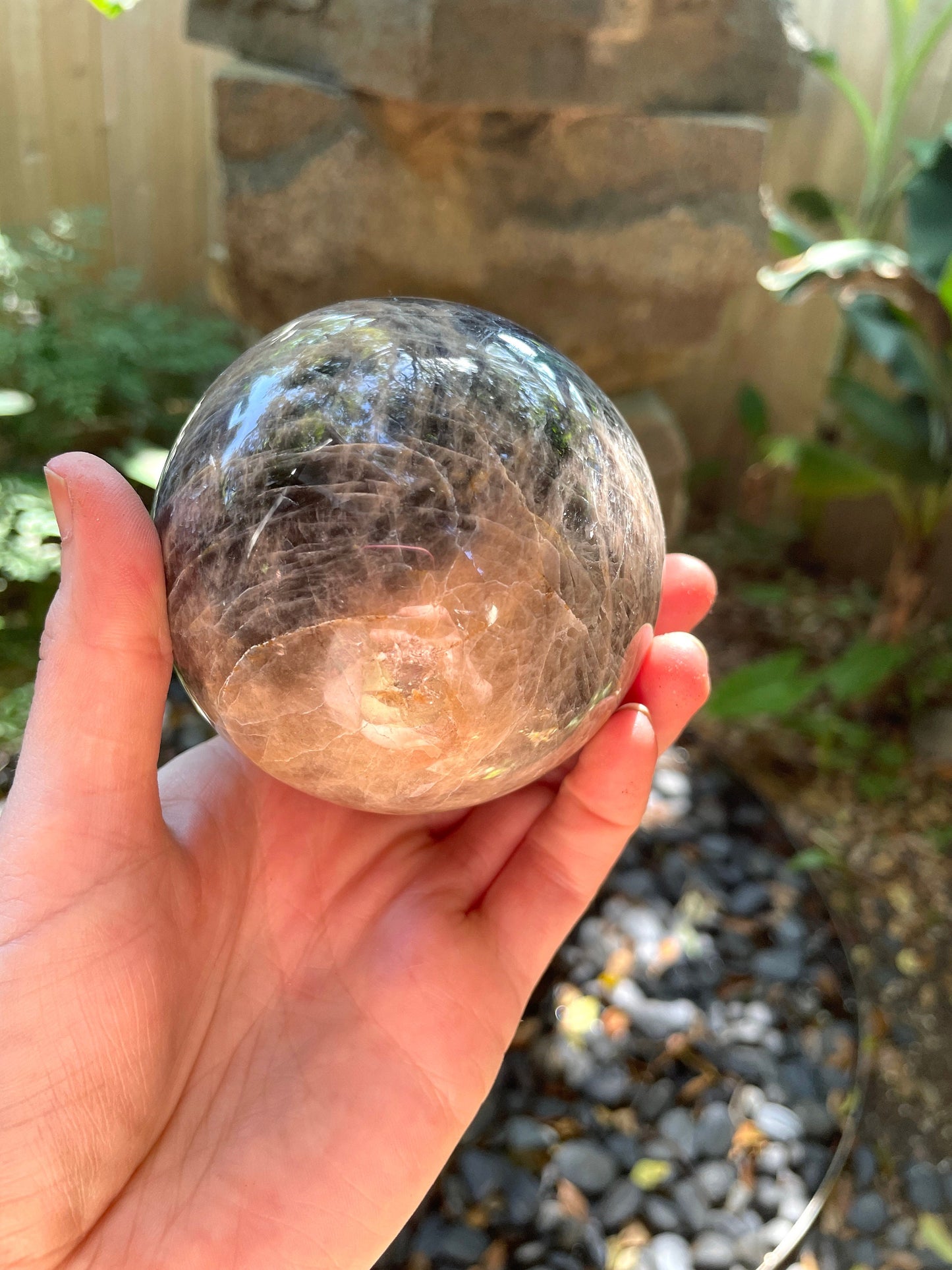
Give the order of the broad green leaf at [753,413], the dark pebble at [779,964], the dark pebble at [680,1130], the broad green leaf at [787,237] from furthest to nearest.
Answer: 1. the broad green leaf at [753,413]
2. the broad green leaf at [787,237]
3. the dark pebble at [779,964]
4. the dark pebble at [680,1130]

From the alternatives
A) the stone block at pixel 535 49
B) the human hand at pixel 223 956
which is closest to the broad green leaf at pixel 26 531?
the human hand at pixel 223 956

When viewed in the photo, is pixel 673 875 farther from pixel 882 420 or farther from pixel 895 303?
pixel 895 303

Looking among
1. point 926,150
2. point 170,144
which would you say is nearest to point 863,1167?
point 926,150

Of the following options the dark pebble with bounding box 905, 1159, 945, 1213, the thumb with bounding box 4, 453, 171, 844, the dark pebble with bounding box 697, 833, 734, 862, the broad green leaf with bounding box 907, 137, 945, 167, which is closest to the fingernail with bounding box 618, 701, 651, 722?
the thumb with bounding box 4, 453, 171, 844

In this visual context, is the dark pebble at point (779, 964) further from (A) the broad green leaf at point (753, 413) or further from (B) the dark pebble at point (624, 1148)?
(A) the broad green leaf at point (753, 413)

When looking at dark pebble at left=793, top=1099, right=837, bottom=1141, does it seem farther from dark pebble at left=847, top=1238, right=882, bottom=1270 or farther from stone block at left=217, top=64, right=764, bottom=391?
stone block at left=217, top=64, right=764, bottom=391

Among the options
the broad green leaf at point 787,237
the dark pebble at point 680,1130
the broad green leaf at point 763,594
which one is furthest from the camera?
the broad green leaf at point 763,594

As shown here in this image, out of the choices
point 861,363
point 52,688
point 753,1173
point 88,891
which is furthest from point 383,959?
point 861,363
